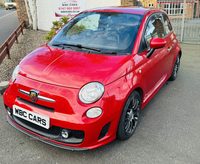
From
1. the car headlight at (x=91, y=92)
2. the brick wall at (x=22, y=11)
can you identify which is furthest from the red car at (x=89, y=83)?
the brick wall at (x=22, y=11)

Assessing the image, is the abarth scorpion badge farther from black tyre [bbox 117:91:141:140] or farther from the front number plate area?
black tyre [bbox 117:91:141:140]

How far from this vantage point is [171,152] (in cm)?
265

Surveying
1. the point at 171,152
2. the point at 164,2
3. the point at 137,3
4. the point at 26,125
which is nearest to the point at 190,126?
the point at 171,152

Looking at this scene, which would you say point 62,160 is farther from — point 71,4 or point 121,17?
point 71,4

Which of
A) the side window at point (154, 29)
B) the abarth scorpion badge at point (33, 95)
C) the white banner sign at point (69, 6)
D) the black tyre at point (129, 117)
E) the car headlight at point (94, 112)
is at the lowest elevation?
the black tyre at point (129, 117)

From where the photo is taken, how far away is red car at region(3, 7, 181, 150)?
229cm

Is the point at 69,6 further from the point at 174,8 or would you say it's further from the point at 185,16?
the point at 185,16

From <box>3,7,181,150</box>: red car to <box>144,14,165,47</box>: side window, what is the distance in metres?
0.02

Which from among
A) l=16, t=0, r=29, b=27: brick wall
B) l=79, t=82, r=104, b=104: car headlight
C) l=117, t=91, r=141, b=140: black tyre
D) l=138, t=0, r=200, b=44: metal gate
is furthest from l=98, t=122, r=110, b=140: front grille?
l=16, t=0, r=29, b=27: brick wall

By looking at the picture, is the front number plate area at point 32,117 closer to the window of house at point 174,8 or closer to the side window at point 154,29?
the side window at point 154,29

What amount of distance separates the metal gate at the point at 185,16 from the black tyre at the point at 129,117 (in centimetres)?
756

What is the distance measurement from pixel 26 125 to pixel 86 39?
1544mm

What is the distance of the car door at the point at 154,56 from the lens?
3215 mm

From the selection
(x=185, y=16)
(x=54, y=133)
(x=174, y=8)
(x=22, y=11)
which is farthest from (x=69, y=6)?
(x=54, y=133)
